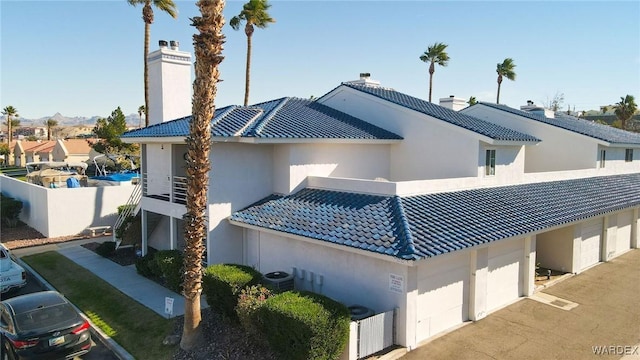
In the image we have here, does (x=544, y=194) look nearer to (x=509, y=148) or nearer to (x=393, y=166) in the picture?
(x=509, y=148)

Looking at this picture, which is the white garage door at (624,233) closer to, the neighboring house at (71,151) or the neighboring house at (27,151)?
the neighboring house at (71,151)

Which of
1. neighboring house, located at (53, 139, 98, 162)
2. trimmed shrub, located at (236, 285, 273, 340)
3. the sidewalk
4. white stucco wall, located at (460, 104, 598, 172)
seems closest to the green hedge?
the sidewalk

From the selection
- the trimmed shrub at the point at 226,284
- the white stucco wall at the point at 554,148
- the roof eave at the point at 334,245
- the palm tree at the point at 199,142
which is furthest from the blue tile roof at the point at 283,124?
the white stucco wall at the point at 554,148

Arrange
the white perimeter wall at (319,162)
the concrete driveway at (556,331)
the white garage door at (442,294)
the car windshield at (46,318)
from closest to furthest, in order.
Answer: the car windshield at (46,318) → the concrete driveway at (556,331) → the white garage door at (442,294) → the white perimeter wall at (319,162)

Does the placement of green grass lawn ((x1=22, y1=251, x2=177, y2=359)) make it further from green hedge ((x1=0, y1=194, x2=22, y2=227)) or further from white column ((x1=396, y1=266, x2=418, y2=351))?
green hedge ((x1=0, y1=194, x2=22, y2=227))

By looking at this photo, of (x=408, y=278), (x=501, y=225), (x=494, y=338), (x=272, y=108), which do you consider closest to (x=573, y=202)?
(x=501, y=225)

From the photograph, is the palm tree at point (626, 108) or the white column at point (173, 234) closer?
the white column at point (173, 234)

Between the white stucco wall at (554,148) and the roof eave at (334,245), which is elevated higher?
the white stucco wall at (554,148)

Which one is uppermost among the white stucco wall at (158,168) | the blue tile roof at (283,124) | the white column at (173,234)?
the blue tile roof at (283,124)
